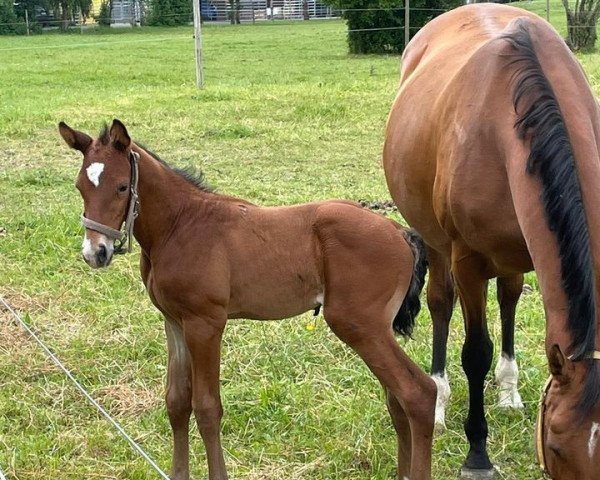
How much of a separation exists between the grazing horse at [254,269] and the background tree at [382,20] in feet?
67.2

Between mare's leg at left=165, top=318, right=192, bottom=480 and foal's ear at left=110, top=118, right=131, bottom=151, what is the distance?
686mm

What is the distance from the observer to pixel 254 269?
2.98m

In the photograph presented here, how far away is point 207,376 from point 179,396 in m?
0.29

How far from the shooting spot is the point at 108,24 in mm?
41562

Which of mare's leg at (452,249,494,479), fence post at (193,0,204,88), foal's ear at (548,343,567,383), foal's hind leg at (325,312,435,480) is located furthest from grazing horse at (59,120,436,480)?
fence post at (193,0,204,88)

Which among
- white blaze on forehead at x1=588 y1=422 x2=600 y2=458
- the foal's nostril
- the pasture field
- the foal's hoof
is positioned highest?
the foal's nostril

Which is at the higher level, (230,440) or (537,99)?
(537,99)

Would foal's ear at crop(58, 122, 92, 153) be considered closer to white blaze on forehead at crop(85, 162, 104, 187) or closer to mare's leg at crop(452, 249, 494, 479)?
white blaze on forehead at crop(85, 162, 104, 187)

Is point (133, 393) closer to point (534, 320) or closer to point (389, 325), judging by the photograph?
point (389, 325)

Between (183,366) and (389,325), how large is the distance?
781mm

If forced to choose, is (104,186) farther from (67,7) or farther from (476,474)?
(67,7)

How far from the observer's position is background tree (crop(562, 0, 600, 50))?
21.1 metres

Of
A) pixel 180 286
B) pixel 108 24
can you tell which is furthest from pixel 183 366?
pixel 108 24

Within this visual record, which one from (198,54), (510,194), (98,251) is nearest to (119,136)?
(98,251)
